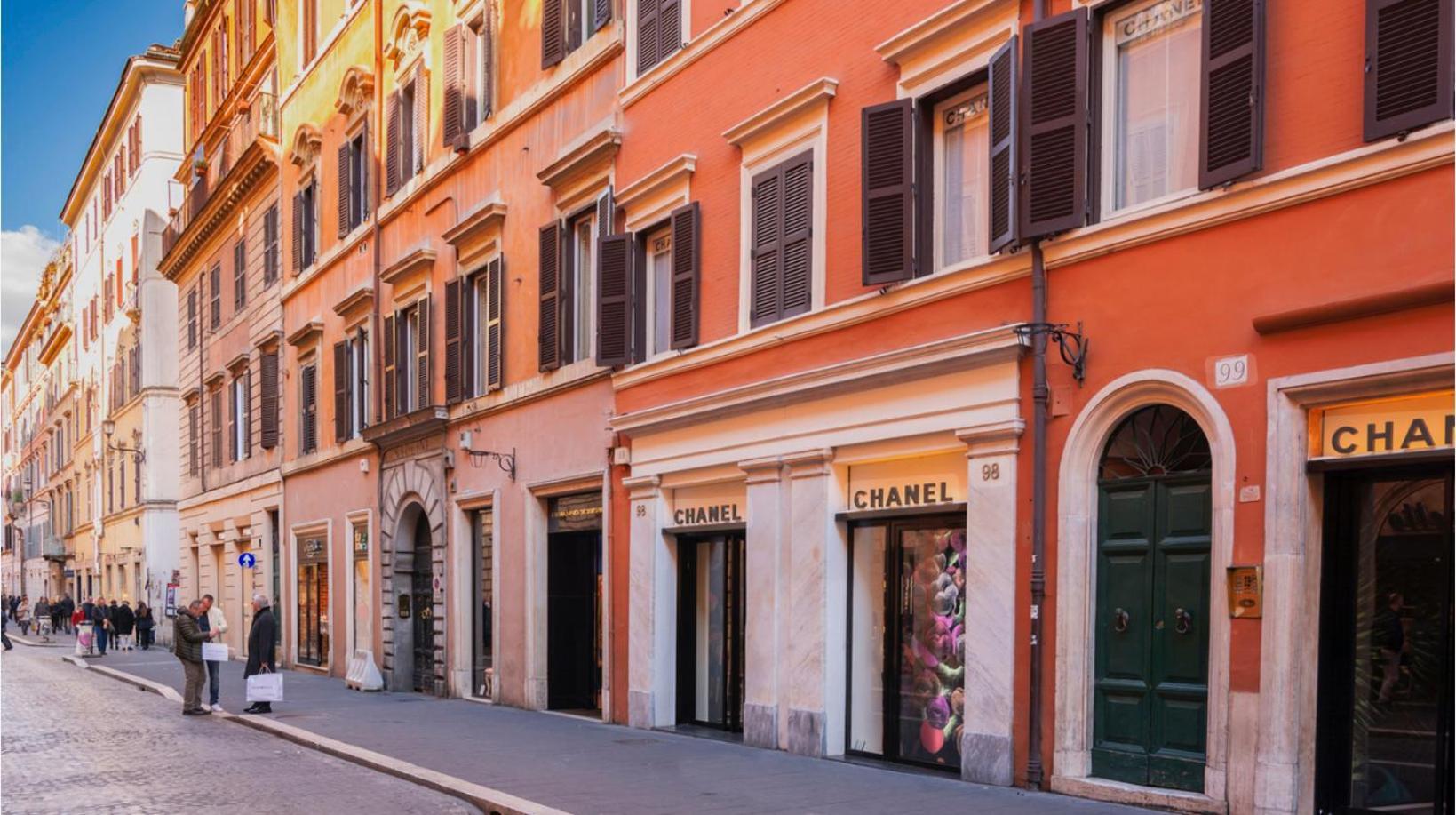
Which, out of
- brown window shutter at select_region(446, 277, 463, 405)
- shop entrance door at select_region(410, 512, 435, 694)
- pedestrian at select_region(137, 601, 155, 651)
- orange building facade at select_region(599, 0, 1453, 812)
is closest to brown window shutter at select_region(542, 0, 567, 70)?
orange building facade at select_region(599, 0, 1453, 812)

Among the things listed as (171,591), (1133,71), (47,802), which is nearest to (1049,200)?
(1133,71)

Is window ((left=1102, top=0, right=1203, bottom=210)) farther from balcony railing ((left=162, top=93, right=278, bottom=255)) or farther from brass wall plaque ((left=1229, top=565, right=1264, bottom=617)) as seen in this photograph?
balcony railing ((left=162, top=93, right=278, bottom=255))

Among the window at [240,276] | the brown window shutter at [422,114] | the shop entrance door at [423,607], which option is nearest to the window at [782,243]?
the brown window shutter at [422,114]

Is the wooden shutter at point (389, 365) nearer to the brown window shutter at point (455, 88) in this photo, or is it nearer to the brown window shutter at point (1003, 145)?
the brown window shutter at point (455, 88)

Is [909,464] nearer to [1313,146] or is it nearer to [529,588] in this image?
[1313,146]

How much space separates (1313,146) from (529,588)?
13.2 meters

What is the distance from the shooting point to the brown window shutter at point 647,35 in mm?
17625

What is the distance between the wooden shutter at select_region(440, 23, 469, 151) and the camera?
2286 centimetres

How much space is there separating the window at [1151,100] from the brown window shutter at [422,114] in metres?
15.3

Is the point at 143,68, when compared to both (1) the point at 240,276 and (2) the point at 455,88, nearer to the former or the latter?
(1) the point at 240,276

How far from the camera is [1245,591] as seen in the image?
9773 mm

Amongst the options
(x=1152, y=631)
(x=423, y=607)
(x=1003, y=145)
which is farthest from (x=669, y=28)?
(x=423, y=607)

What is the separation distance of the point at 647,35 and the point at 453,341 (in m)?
7.09

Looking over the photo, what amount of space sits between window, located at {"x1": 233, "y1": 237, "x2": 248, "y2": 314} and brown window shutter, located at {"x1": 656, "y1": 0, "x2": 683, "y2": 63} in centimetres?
2147
